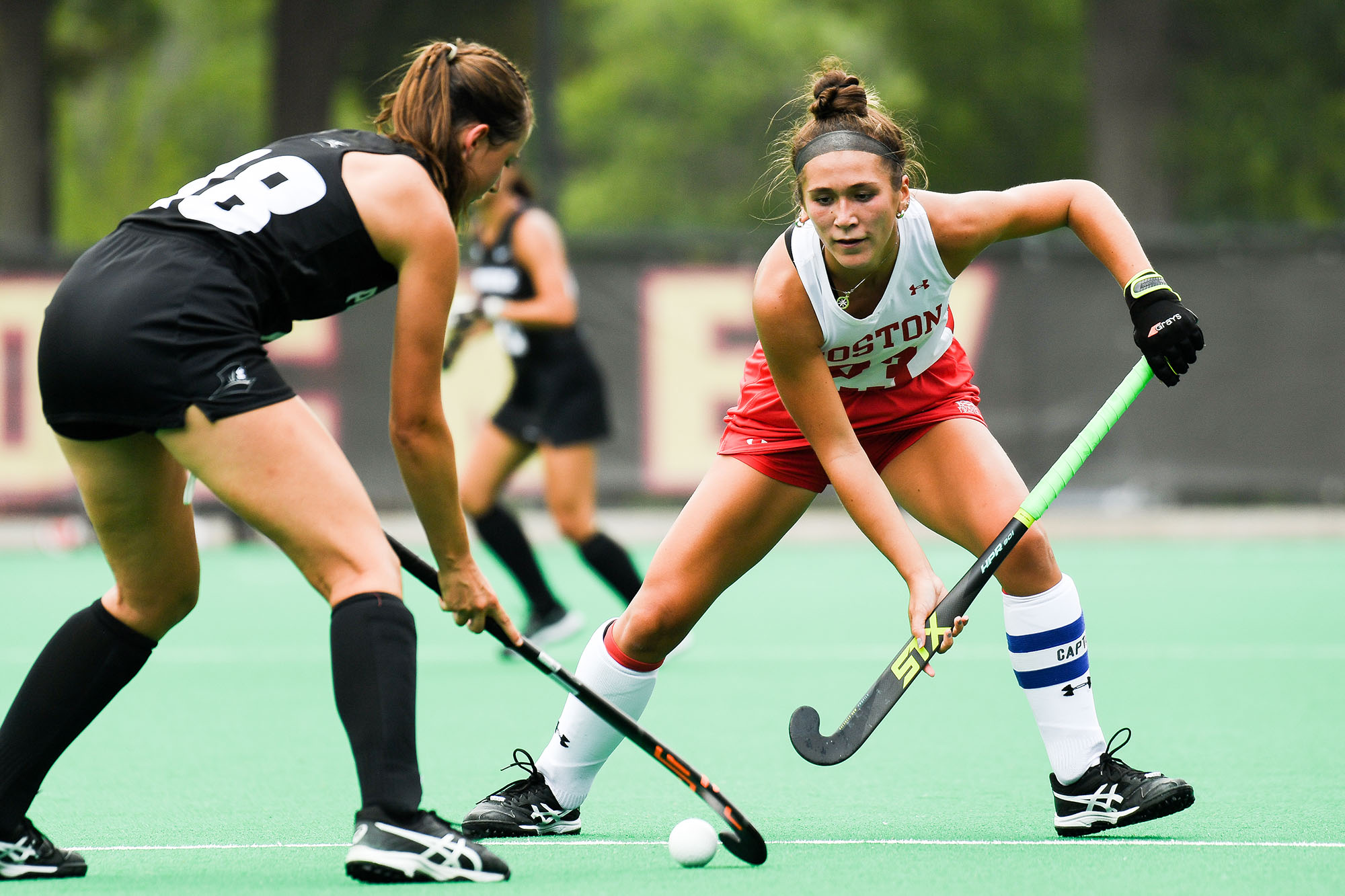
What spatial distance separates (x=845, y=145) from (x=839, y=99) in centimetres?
14

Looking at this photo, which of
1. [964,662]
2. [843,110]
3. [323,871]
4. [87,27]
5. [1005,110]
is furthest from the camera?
[1005,110]

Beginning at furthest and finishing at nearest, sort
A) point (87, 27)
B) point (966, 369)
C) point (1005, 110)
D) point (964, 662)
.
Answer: point (1005, 110) < point (87, 27) < point (964, 662) < point (966, 369)

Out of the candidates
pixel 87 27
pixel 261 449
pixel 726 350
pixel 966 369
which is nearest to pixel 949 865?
pixel 966 369

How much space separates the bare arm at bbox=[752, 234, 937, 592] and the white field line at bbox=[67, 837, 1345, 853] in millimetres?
552

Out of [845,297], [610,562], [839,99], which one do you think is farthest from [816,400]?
[610,562]

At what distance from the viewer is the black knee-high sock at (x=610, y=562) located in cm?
627

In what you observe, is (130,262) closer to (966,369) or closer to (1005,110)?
(966,369)

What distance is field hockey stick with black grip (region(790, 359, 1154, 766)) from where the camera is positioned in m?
3.29

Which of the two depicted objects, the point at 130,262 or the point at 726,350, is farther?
the point at 726,350

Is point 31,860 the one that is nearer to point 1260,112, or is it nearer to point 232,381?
point 232,381

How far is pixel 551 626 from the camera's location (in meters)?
6.35

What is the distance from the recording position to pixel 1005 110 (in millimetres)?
20406

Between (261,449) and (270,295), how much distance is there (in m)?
0.31

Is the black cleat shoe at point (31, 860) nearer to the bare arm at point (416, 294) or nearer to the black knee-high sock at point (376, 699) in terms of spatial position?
the black knee-high sock at point (376, 699)
